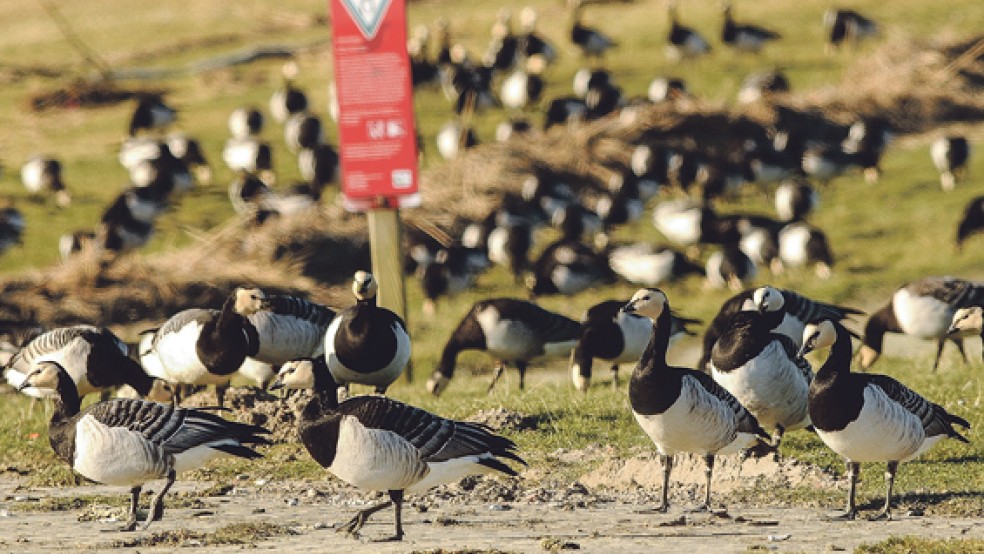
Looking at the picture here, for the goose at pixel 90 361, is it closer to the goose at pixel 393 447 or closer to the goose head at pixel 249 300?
the goose head at pixel 249 300

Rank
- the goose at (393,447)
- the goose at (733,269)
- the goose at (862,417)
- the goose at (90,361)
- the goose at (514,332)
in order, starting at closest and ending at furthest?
the goose at (393,447) < the goose at (862,417) < the goose at (90,361) < the goose at (514,332) < the goose at (733,269)

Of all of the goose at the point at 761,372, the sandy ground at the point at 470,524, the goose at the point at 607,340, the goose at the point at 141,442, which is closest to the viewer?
the sandy ground at the point at 470,524

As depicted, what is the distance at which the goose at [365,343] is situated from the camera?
15312 mm

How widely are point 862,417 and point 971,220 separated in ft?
61.5

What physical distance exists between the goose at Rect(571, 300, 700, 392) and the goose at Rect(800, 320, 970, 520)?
6.54 m

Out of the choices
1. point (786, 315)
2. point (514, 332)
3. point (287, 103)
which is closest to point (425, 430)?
point (786, 315)

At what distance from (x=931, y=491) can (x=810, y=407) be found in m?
1.55

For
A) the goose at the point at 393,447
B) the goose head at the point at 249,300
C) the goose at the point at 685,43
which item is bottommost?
the goose at the point at 393,447

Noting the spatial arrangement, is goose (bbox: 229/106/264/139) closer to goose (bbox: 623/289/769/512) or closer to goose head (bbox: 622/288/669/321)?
goose head (bbox: 622/288/669/321)

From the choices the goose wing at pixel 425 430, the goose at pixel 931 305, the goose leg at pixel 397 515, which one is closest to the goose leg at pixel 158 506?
the goose wing at pixel 425 430

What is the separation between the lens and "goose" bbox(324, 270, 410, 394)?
1531 centimetres

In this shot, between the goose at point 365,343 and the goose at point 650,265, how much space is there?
44.3ft

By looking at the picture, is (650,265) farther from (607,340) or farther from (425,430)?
(425,430)

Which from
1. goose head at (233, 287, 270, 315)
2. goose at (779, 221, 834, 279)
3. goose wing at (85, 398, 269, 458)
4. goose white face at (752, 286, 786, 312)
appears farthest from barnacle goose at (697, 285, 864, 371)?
goose at (779, 221, 834, 279)
